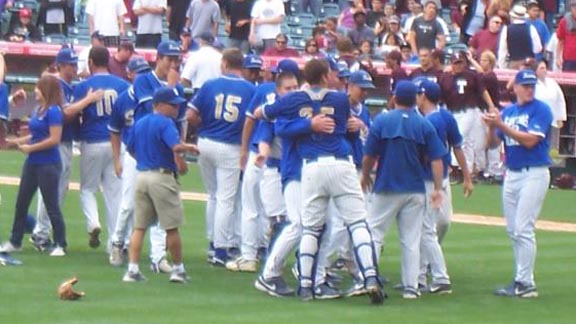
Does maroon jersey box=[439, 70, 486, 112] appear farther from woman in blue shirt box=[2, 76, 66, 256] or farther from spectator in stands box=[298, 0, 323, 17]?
woman in blue shirt box=[2, 76, 66, 256]

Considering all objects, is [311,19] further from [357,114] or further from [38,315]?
[38,315]

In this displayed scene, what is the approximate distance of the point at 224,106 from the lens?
15734mm

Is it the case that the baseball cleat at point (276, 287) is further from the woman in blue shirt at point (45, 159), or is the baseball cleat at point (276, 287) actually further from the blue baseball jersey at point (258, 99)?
the woman in blue shirt at point (45, 159)

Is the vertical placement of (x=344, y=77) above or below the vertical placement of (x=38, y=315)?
above

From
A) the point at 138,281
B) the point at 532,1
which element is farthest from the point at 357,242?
the point at 532,1

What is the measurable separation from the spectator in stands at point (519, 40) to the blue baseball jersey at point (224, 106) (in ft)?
35.8

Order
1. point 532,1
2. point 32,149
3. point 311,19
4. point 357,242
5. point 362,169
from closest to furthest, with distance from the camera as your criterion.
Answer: point 357,242
point 362,169
point 32,149
point 532,1
point 311,19

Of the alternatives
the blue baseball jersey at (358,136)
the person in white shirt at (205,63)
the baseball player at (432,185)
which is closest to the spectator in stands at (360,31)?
the person in white shirt at (205,63)

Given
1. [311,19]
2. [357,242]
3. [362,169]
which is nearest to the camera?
[357,242]

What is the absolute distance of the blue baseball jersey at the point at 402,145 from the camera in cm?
1398

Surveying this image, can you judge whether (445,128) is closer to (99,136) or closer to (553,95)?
(99,136)

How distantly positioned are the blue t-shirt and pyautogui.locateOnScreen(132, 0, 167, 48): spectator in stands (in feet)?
41.0

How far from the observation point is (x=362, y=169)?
14453 mm

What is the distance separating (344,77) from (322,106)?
1.76 metres
